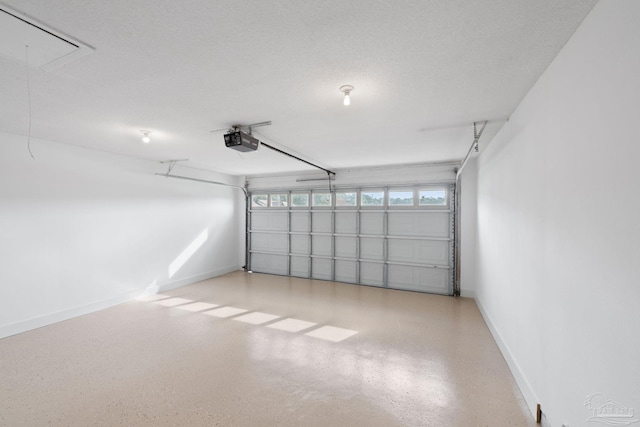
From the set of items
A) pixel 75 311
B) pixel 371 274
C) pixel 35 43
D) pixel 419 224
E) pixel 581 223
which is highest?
pixel 35 43

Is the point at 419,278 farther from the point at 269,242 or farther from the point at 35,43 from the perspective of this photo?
the point at 35,43

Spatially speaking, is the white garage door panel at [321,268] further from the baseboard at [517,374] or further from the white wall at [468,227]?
the baseboard at [517,374]

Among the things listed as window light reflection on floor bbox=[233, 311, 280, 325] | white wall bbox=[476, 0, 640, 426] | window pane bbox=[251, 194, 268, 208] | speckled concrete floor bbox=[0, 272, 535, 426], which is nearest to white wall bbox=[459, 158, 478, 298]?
speckled concrete floor bbox=[0, 272, 535, 426]

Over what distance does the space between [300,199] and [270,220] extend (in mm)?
1064

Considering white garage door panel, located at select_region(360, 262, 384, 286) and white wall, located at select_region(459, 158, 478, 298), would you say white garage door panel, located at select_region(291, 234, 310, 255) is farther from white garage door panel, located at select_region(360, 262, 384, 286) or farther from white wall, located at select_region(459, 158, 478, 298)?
white wall, located at select_region(459, 158, 478, 298)

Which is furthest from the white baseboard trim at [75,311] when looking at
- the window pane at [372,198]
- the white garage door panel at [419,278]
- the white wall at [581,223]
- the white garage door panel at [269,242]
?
the white wall at [581,223]

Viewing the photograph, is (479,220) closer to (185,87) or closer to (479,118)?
(479,118)

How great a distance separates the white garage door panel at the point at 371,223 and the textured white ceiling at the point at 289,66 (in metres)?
2.83

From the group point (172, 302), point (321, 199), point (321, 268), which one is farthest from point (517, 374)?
point (172, 302)

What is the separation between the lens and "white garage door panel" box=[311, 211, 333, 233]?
6500mm

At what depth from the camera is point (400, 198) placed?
5.79 m

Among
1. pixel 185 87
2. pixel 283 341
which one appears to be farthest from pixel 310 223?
pixel 185 87

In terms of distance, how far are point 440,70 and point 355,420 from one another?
2.66 metres

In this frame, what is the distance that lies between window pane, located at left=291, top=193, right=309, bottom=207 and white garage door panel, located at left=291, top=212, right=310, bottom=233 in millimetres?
246
